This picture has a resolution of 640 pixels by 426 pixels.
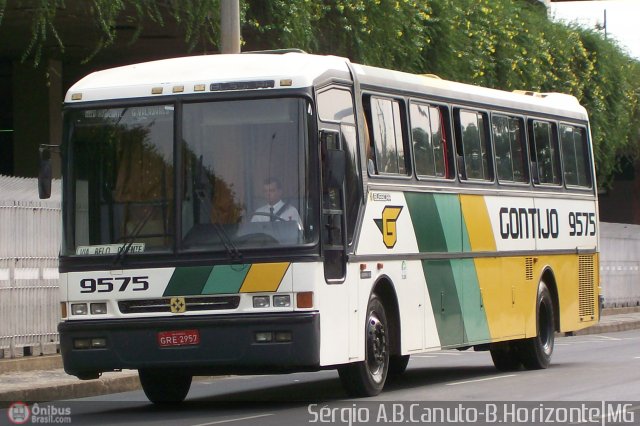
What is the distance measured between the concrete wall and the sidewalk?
2066 cm

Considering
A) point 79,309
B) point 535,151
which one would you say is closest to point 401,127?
point 79,309

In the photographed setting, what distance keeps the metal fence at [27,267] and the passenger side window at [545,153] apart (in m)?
6.29

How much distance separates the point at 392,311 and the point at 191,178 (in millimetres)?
2802

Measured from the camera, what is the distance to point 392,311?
14.9 meters

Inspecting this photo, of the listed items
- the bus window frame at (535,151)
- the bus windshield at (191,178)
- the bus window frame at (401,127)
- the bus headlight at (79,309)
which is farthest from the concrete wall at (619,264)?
the bus headlight at (79,309)

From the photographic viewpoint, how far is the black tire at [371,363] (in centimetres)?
1398

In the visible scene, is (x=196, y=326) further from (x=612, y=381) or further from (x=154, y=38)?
(x=154, y=38)

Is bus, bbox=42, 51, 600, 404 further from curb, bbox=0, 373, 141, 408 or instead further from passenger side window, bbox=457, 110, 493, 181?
passenger side window, bbox=457, 110, 493, 181

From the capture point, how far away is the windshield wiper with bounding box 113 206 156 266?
43.5ft

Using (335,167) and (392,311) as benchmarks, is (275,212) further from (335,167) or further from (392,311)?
(392,311)

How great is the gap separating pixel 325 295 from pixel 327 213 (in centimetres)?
74

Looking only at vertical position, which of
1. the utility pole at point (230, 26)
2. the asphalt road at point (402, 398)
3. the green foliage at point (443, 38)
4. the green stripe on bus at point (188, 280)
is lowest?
the asphalt road at point (402, 398)

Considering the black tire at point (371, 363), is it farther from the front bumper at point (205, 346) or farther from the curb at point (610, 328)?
the curb at point (610, 328)

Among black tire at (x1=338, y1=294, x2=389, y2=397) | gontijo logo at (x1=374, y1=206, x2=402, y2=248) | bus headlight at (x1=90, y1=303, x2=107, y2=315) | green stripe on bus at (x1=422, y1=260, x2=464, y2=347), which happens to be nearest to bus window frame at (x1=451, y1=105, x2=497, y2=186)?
green stripe on bus at (x1=422, y1=260, x2=464, y2=347)
